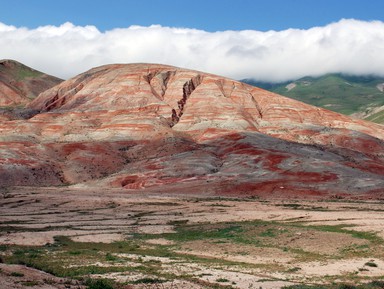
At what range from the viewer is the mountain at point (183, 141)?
362ft

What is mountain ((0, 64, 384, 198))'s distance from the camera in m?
110

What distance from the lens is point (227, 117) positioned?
156 m

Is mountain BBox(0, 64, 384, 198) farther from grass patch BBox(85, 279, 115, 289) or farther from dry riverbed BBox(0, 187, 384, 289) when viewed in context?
grass patch BBox(85, 279, 115, 289)

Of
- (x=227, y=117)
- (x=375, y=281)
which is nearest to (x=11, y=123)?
(x=227, y=117)

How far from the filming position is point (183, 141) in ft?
454

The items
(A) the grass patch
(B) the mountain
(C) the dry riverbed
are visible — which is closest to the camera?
(A) the grass patch

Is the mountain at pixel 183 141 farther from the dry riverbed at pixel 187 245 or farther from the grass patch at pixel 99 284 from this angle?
the grass patch at pixel 99 284

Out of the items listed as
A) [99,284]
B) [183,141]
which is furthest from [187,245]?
[183,141]

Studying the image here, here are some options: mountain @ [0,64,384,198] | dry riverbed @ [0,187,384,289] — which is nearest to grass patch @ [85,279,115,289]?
dry riverbed @ [0,187,384,289]

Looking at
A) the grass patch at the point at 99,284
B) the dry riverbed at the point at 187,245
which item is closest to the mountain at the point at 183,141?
the dry riverbed at the point at 187,245

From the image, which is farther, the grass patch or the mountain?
the mountain

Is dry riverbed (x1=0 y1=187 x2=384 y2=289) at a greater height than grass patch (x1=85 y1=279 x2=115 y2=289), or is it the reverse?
grass patch (x1=85 y1=279 x2=115 y2=289)

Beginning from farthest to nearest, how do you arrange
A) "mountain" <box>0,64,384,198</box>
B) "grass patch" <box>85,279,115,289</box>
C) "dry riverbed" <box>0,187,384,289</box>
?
"mountain" <box>0,64,384,198</box> → "dry riverbed" <box>0,187,384,289</box> → "grass patch" <box>85,279,115,289</box>

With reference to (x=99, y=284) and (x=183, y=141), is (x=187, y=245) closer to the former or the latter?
(x=99, y=284)
